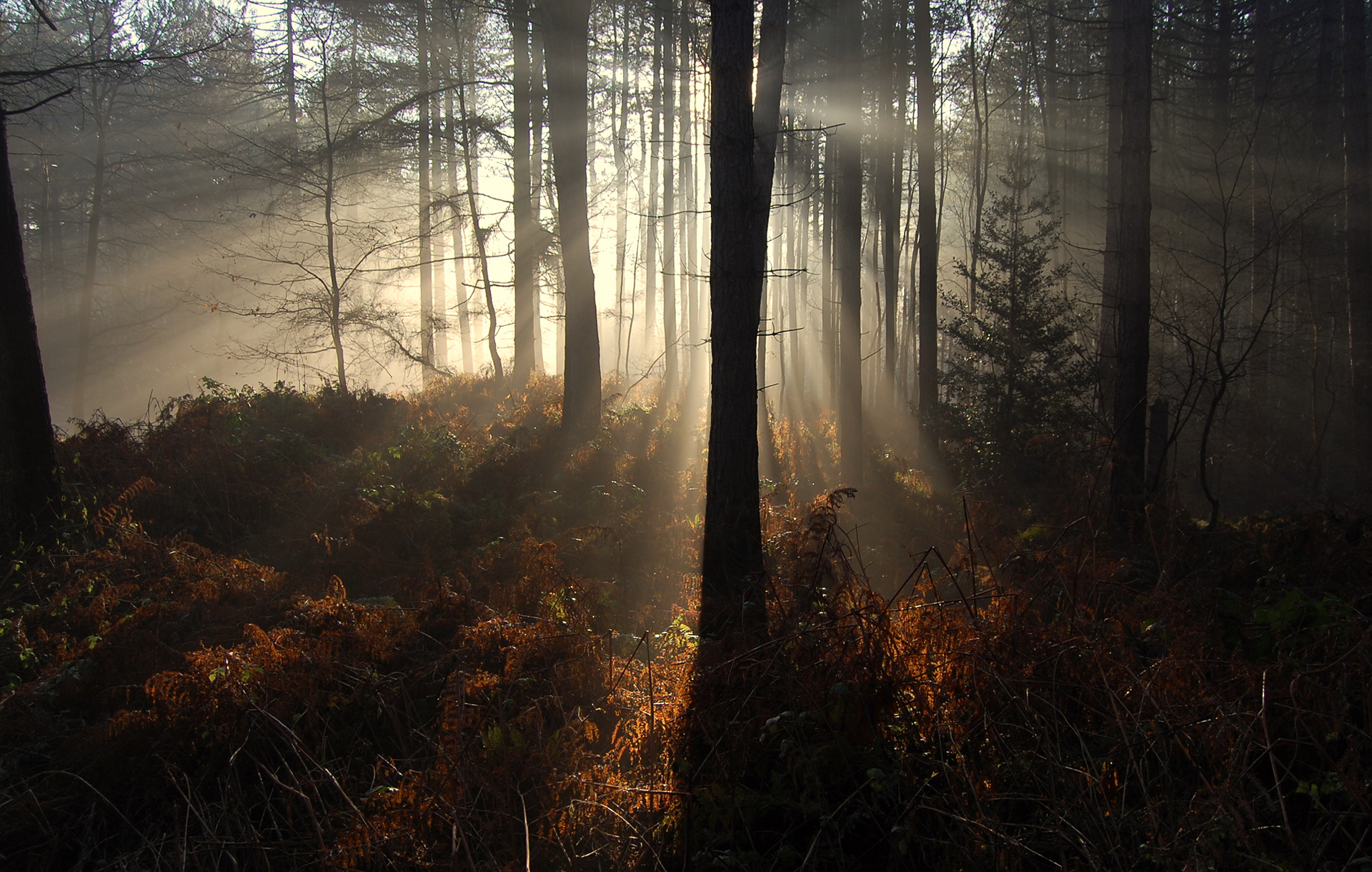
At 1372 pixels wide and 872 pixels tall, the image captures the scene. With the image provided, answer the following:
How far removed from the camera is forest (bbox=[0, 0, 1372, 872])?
3.04 metres

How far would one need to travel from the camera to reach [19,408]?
21.6ft

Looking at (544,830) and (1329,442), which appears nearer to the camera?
(544,830)

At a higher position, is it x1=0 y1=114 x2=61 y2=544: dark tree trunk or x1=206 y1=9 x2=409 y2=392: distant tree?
x1=206 y1=9 x2=409 y2=392: distant tree

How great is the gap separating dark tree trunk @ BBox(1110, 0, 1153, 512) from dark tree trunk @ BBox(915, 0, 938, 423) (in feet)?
15.9

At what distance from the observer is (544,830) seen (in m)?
3.24

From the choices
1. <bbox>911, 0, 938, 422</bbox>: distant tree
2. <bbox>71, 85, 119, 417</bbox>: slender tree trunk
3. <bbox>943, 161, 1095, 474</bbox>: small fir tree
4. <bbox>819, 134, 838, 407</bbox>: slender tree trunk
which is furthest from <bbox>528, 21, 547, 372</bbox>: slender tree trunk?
<bbox>71, 85, 119, 417</bbox>: slender tree trunk

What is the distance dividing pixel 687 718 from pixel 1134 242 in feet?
26.7

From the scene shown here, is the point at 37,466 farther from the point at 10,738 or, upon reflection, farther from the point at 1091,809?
the point at 1091,809

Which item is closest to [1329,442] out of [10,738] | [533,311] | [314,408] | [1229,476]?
[1229,476]

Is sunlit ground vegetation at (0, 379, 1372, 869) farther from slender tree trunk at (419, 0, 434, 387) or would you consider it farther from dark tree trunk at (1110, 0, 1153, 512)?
slender tree trunk at (419, 0, 434, 387)

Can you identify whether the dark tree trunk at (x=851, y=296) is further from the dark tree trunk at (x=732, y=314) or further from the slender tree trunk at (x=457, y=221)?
the slender tree trunk at (x=457, y=221)

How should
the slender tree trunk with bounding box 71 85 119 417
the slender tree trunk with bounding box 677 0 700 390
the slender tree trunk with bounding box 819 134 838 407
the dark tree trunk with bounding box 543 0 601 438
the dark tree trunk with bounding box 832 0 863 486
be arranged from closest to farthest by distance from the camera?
1. the dark tree trunk with bounding box 543 0 601 438
2. the dark tree trunk with bounding box 832 0 863 486
3. the slender tree trunk with bounding box 677 0 700 390
4. the slender tree trunk with bounding box 819 134 838 407
5. the slender tree trunk with bounding box 71 85 119 417

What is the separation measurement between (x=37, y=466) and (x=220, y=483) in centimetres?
161

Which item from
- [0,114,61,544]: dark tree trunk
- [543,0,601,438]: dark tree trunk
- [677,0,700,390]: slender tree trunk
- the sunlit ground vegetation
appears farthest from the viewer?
[677,0,700,390]: slender tree trunk
